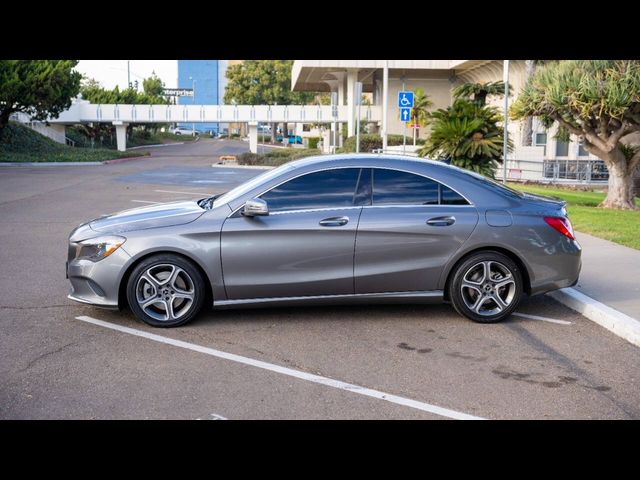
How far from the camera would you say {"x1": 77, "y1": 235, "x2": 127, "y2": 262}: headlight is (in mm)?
6836

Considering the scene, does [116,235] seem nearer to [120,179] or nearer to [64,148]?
[120,179]

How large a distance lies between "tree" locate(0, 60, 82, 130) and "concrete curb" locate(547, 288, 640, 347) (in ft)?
135

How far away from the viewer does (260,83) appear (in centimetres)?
9675

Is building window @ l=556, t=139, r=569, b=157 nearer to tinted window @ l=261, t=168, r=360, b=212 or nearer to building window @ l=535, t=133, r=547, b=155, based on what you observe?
building window @ l=535, t=133, r=547, b=155

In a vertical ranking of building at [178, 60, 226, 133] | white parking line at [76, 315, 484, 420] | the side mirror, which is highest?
building at [178, 60, 226, 133]

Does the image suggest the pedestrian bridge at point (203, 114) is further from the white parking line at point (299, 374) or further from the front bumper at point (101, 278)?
the white parking line at point (299, 374)

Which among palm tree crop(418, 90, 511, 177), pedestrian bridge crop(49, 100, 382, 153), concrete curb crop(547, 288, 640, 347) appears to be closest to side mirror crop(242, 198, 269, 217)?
concrete curb crop(547, 288, 640, 347)

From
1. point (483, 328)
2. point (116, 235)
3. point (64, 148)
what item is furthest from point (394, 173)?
point (64, 148)

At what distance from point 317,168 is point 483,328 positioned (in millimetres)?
2192

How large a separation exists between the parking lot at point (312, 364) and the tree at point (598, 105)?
987cm

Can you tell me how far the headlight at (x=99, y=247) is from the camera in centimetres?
684

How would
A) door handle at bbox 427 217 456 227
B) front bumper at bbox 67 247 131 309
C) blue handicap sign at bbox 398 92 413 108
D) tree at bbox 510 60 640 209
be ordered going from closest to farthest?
front bumper at bbox 67 247 131 309
door handle at bbox 427 217 456 227
tree at bbox 510 60 640 209
blue handicap sign at bbox 398 92 413 108

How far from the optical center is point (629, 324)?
666 centimetres
